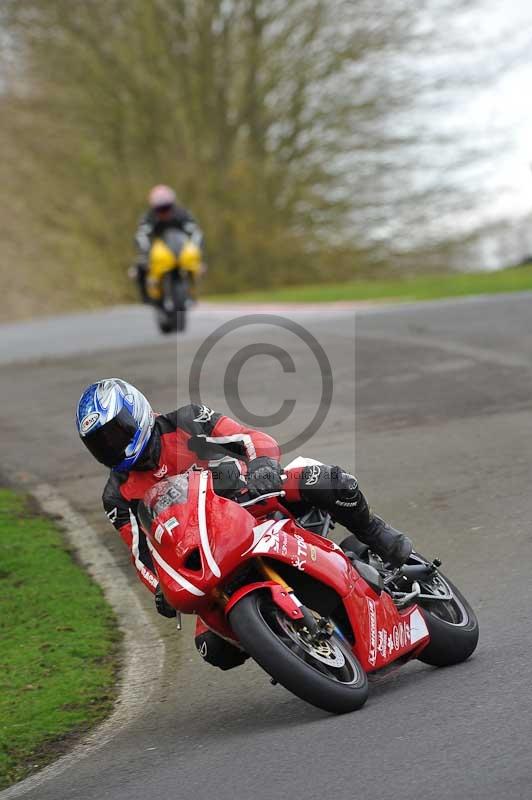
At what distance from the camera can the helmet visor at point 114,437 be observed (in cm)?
523

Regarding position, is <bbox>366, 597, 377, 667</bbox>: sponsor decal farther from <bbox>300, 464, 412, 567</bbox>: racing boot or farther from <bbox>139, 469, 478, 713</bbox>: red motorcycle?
<bbox>300, 464, 412, 567</bbox>: racing boot

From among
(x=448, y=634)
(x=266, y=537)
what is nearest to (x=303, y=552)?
(x=266, y=537)

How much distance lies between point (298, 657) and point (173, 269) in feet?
41.5

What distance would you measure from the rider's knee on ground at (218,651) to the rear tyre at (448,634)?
797 mm

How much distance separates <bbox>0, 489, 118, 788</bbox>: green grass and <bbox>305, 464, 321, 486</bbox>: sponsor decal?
1359 millimetres

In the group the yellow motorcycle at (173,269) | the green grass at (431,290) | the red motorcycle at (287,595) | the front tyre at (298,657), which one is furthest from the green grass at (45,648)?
the green grass at (431,290)

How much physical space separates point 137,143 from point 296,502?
105 ft

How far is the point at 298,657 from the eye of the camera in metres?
4.75

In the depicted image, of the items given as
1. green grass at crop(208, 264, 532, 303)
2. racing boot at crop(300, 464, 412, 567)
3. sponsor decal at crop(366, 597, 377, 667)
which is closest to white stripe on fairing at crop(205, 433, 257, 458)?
racing boot at crop(300, 464, 412, 567)

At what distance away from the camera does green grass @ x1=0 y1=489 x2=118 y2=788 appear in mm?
5371

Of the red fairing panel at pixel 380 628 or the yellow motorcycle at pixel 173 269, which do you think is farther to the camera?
the yellow motorcycle at pixel 173 269

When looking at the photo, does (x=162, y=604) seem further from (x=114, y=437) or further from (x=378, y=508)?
(x=378, y=508)

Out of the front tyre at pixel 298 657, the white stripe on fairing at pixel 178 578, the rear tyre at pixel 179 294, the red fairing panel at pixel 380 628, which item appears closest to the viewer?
the front tyre at pixel 298 657

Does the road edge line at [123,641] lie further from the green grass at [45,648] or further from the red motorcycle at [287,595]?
the red motorcycle at [287,595]
